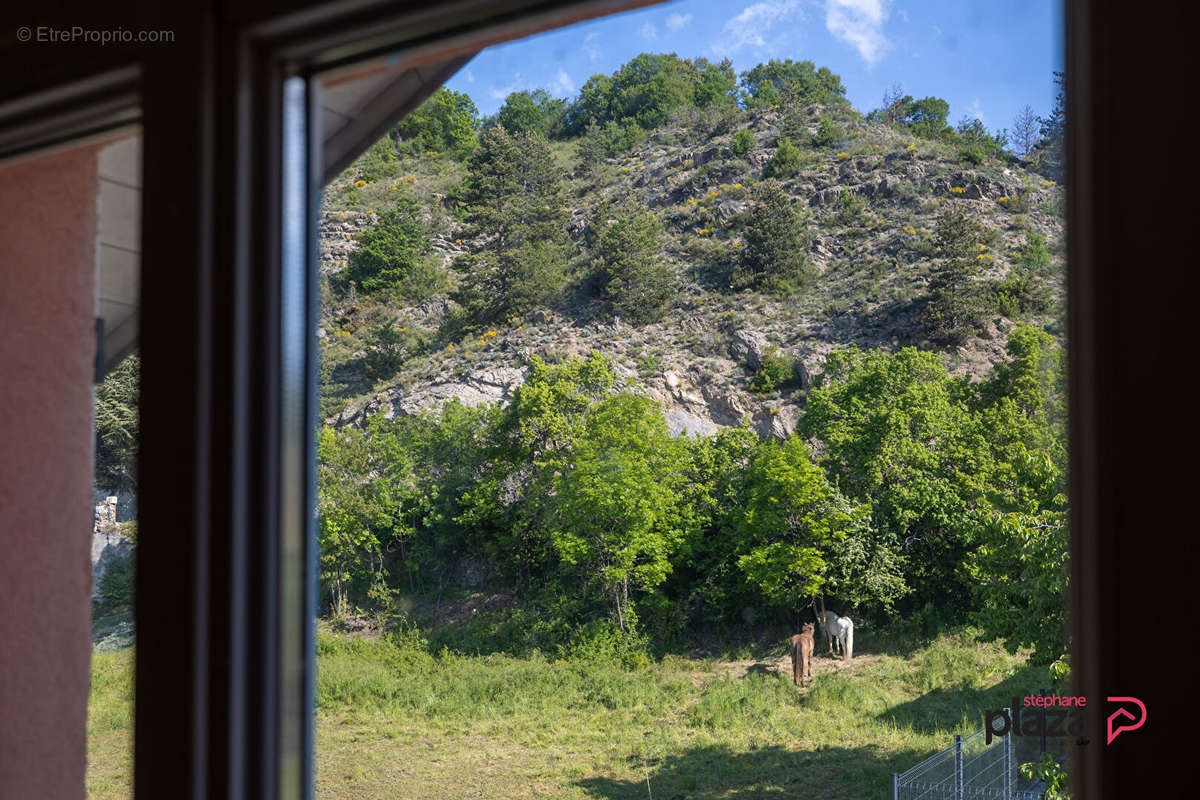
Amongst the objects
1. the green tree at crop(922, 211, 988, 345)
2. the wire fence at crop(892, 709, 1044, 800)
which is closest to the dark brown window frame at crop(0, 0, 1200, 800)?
the wire fence at crop(892, 709, 1044, 800)

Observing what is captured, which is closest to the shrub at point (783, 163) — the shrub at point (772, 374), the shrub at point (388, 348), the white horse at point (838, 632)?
the shrub at point (772, 374)

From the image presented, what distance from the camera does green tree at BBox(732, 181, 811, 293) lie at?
8.41 meters

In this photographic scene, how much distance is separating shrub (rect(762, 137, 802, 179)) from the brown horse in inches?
186

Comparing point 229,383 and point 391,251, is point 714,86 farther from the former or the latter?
point 229,383

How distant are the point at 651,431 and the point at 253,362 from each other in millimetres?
8237

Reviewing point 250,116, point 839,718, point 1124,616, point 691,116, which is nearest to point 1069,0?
point 1124,616

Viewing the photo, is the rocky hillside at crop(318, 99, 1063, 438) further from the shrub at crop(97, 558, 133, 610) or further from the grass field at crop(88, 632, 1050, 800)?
the shrub at crop(97, 558, 133, 610)

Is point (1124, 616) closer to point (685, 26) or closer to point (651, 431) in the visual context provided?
point (651, 431)

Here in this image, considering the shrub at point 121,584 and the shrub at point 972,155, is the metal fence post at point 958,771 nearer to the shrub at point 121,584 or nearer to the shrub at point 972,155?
the shrub at point 972,155

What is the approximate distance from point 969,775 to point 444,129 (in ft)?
23.6

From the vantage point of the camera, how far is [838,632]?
7.16 metres

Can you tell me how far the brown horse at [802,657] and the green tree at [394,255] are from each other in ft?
16.6

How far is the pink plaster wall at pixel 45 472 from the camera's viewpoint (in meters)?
0.45

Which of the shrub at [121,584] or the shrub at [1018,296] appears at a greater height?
the shrub at [1018,296]
